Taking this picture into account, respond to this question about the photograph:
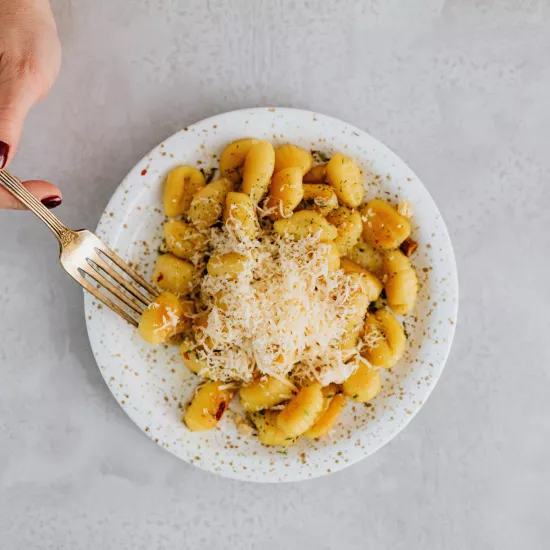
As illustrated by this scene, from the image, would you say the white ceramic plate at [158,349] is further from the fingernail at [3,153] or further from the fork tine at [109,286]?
the fingernail at [3,153]

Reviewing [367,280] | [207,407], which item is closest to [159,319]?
[207,407]

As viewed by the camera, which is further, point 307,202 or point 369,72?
point 369,72

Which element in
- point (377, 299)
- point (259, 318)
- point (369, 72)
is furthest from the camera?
point (369, 72)

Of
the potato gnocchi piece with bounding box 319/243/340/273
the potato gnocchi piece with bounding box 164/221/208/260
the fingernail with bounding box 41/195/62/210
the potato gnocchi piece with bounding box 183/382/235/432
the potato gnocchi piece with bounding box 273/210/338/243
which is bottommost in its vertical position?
the potato gnocchi piece with bounding box 183/382/235/432

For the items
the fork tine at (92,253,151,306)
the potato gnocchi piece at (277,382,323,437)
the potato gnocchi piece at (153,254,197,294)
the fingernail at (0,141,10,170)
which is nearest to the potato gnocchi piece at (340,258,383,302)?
the potato gnocchi piece at (277,382,323,437)

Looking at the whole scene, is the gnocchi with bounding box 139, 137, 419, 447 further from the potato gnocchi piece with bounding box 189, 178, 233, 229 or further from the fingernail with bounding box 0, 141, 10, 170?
the fingernail with bounding box 0, 141, 10, 170

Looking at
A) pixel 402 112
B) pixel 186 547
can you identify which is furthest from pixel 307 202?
pixel 186 547

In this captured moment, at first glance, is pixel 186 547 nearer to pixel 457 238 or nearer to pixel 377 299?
pixel 377 299
